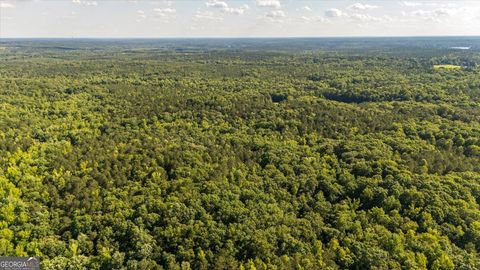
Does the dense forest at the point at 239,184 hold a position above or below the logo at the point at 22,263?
above

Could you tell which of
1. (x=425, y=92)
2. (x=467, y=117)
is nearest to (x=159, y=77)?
(x=425, y=92)

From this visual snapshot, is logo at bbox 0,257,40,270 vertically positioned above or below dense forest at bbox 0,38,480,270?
below

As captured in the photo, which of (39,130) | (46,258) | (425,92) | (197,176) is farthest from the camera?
(425,92)

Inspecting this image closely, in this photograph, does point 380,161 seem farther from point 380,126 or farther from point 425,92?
point 425,92

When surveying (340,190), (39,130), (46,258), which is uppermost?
(39,130)

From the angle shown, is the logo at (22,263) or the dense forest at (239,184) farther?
the dense forest at (239,184)

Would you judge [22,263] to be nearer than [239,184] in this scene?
Yes

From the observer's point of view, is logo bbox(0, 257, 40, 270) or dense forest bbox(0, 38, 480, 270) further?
dense forest bbox(0, 38, 480, 270)

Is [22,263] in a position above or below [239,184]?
below
